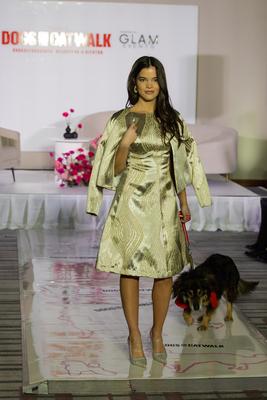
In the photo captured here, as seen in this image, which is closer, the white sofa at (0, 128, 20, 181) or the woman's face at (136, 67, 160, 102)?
the woman's face at (136, 67, 160, 102)

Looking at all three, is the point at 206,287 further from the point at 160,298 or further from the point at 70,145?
the point at 70,145

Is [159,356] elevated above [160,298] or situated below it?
below

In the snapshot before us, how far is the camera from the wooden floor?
3.23 metres

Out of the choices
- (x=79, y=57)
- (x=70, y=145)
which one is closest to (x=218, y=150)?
(x=70, y=145)

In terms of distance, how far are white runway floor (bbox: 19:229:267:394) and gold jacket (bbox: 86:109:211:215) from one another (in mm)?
673

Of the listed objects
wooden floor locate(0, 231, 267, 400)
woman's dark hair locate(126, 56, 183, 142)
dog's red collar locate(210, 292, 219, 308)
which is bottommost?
wooden floor locate(0, 231, 267, 400)

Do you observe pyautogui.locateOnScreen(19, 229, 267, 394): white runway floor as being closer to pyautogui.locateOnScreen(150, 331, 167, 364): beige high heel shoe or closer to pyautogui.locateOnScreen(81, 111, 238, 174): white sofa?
pyautogui.locateOnScreen(150, 331, 167, 364): beige high heel shoe

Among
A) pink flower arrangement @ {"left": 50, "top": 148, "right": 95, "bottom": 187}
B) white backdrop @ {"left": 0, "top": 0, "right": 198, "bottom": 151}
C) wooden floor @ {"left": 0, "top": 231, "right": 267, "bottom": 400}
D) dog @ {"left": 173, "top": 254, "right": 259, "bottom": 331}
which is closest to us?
wooden floor @ {"left": 0, "top": 231, "right": 267, "bottom": 400}

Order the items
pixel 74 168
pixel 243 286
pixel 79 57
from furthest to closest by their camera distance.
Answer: pixel 79 57 → pixel 74 168 → pixel 243 286

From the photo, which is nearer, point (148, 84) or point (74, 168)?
point (148, 84)

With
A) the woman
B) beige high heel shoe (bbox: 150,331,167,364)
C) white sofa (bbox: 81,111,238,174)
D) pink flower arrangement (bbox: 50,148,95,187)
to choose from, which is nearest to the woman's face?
the woman

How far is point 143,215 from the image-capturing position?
3.43 m

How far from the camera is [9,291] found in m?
5.05

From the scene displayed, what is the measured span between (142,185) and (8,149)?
533cm
